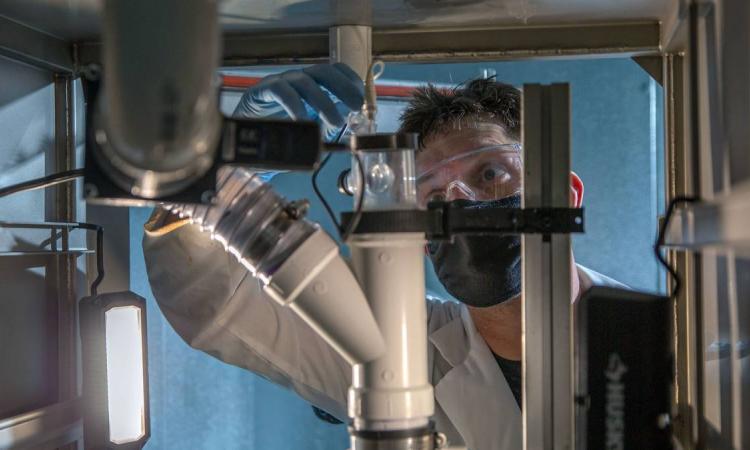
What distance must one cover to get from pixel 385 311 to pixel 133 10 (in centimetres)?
41

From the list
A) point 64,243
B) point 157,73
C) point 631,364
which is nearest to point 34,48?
point 64,243

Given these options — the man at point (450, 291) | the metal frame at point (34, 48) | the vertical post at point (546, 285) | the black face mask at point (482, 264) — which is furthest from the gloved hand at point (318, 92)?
the metal frame at point (34, 48)

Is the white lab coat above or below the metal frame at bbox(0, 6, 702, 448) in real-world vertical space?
below

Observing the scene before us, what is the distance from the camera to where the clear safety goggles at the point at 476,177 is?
1.41 metres

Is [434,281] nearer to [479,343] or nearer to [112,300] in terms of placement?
[479,343]

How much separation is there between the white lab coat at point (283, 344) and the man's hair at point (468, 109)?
1.21ft

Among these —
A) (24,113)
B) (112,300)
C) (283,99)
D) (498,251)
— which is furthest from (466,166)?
(24,113)

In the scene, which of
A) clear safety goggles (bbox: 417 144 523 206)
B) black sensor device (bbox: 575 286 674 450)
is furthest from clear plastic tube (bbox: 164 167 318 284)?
clear safety goggles (bbox: 417 144 523 206)

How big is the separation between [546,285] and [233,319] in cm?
86

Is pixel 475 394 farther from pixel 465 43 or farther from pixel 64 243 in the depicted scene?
pixel 64 243

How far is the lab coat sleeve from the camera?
1.54 meters

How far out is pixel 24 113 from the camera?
1458 mm

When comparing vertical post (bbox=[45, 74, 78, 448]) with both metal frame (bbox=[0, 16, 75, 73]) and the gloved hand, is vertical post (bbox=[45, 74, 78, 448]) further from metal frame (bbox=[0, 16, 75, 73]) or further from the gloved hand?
the gloved hand

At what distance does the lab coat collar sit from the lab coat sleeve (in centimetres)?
21
